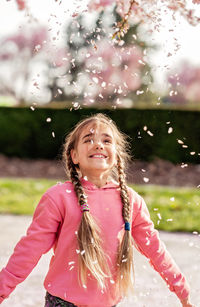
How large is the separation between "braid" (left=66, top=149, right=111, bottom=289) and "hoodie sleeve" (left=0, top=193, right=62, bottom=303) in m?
0.10

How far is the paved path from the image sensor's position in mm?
2859

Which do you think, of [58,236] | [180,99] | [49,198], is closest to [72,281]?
[58,236]

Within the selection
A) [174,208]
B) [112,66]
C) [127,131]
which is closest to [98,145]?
[112,66]

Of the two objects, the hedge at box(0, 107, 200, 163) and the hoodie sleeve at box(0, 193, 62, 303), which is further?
the hedge at box(0, 107, 200, 163)

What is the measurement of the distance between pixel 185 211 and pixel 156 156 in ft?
13.1

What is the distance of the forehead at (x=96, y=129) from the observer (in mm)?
1987

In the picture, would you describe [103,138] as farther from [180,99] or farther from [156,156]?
[180,99]

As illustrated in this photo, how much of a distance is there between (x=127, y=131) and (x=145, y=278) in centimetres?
627

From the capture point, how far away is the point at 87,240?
180 cm

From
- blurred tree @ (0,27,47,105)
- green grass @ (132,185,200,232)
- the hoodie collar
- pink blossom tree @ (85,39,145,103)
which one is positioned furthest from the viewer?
blurred tree @ (0,27,47,105)

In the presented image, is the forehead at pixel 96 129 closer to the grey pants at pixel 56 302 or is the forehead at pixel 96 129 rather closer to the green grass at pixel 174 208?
the grey pants at pixel 56 302

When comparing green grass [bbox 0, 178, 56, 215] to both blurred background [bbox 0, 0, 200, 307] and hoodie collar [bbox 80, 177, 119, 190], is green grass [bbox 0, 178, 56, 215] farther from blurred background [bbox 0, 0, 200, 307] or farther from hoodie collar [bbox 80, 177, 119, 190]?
hoodie collar [bbox 80, 177, 119, 190]

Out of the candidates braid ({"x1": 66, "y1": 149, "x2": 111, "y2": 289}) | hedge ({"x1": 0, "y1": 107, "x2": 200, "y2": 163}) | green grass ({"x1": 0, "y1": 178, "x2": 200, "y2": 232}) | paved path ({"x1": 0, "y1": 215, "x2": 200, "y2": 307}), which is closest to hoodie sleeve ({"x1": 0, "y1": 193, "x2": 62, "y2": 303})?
braid ({"x1": 66, "y1": 149, "x2": 111, "y2": 289})

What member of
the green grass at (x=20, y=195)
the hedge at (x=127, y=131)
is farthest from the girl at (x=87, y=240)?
the hedge at (x=127, y=131)
